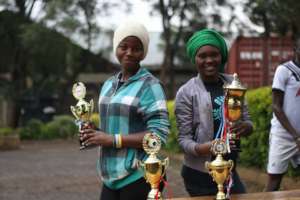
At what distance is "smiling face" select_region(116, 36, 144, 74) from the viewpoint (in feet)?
8.75

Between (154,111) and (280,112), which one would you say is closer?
(154,111)

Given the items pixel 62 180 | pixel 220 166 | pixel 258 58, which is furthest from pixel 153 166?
pixel 258 58

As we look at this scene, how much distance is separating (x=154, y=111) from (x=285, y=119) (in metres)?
1.80

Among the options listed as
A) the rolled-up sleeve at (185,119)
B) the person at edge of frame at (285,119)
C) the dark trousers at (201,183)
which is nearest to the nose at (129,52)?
the rolled-up sleeve at (185,119)

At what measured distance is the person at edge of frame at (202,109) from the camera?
279 centimetres

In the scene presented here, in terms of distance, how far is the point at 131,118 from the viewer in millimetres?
2660

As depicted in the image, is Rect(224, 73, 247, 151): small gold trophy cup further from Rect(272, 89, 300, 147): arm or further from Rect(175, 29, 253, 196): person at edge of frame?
Rect(272, 89, 300, 147): arm

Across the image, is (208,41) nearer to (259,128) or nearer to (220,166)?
(220,166)

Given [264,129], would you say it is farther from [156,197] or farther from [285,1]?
[156,197]

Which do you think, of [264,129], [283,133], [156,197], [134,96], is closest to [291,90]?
[283,133]

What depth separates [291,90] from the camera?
415 centimetres

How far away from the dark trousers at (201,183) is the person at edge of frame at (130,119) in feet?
1.26

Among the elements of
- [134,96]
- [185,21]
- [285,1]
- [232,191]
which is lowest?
[232,191]

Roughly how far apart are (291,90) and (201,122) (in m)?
1.52
